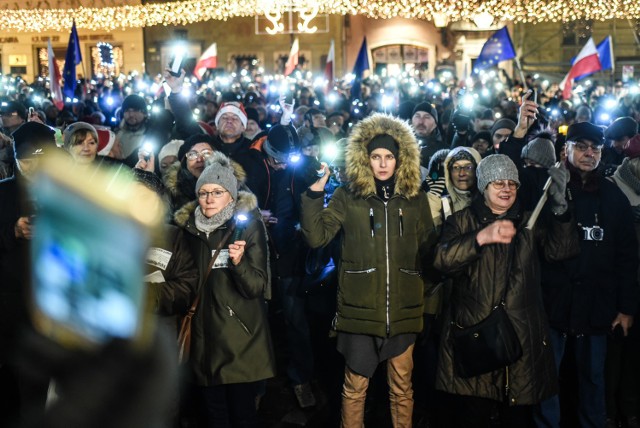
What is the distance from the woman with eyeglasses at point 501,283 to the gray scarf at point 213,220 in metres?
1.25

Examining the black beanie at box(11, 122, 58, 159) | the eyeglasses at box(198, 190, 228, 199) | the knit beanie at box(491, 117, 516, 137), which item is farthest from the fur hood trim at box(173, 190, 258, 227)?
the knit beanie at box(491, 117, 516, 137)

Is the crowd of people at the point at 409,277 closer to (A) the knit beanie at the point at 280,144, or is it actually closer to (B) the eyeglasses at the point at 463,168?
(B) the eyeglasses at the point at 463,168

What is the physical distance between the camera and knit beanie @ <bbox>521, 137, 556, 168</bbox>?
5641 millimetres

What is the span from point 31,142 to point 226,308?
5.57ft

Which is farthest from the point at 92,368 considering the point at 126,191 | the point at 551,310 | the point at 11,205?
the point at 551,310

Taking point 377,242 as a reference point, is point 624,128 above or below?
above

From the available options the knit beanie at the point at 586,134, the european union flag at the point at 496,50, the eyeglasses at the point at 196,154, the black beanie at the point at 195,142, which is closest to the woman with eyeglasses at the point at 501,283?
the knit beanie at the point at 586,134

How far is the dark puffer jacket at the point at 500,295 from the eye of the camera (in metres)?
4.19

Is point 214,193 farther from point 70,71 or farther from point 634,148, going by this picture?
point 70,71

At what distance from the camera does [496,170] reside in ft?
14.2

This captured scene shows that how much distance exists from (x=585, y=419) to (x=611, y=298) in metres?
0.81

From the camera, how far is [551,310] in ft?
15.6

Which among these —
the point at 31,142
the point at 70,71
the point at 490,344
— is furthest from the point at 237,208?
the point at 70,71

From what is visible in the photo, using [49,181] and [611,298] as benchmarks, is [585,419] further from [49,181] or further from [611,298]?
[49,181]
